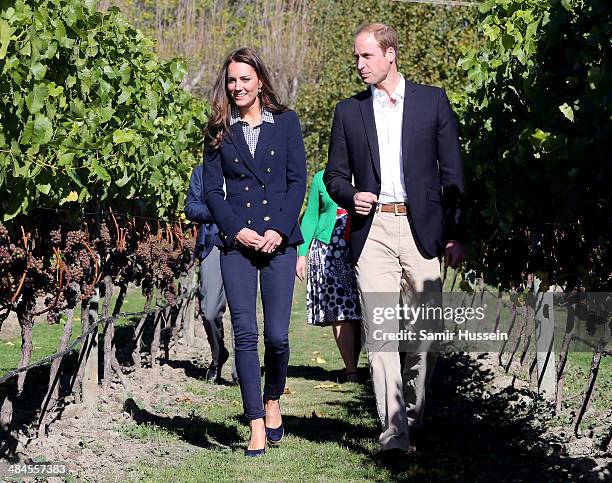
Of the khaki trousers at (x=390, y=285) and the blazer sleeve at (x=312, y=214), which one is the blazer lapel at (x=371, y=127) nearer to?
the khaki trousers at (x=390, y=285)

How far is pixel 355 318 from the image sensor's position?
9195 millimetres

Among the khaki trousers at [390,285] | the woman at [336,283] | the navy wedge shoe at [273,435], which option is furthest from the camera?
the woman at [336,283]

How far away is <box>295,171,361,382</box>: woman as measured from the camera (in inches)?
356

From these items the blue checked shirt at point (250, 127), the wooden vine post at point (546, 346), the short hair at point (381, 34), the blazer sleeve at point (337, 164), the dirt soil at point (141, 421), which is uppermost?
the short hair at point (381, 34)

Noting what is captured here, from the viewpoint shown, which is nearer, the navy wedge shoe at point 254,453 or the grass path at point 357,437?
the grass path at point 357,437

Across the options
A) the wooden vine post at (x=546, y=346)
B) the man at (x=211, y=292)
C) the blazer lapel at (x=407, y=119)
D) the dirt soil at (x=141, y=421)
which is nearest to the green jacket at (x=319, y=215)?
the man at (x=211, y=292)

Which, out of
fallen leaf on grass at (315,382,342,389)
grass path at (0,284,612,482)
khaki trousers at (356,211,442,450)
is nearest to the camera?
grass path at (0,284,612,482)

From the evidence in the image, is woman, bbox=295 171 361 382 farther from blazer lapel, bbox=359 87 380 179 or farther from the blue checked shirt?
blazer lapel, bbox=359 87 380 179

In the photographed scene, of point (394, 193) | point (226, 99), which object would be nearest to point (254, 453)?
point (394, 193)

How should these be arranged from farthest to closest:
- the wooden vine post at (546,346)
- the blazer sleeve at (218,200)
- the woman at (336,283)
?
1. the woman at (336,283)
2. the wooden vine post at (546,346)
3. the blazer sleeve at (218,200)

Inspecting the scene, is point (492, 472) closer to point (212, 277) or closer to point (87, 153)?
point (87, 153)

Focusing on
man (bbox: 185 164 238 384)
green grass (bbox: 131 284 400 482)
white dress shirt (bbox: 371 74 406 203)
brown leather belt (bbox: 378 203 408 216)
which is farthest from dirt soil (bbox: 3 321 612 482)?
white dress shirt (bbox: 371 74 406 203)

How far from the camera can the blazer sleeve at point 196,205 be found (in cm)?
796

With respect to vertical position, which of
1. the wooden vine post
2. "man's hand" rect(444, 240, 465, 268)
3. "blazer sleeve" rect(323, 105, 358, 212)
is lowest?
the wooden vine post
